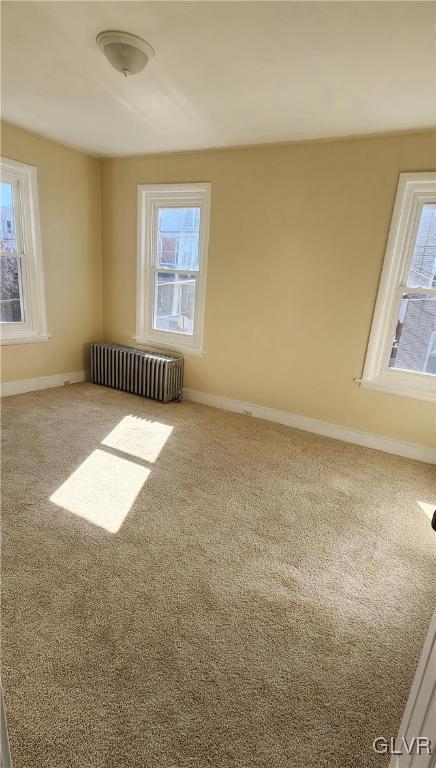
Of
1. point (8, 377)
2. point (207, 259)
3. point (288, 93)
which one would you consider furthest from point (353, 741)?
point (8, 377)

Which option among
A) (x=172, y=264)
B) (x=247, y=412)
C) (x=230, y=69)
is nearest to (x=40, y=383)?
(x=172, y=264)

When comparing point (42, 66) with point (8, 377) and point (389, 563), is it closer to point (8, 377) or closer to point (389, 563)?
point (8, 377)

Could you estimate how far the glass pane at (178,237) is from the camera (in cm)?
386

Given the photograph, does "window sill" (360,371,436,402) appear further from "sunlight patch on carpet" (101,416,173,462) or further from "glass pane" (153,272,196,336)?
"glass pane" (153,272,196,336)

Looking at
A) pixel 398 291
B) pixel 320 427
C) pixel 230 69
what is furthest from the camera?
pixel 320 427

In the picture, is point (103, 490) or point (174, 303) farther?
point (174, 303)

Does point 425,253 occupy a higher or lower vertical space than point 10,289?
higher

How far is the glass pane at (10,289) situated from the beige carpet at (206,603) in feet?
5.03

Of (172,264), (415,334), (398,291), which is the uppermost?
(172,264)

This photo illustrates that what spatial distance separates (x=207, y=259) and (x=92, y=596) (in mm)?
3117

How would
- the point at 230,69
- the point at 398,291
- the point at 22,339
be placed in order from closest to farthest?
1. the point at 230,69
2. the point at 398,291
3. the point at 22,339

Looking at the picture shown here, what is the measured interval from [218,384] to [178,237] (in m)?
1.68

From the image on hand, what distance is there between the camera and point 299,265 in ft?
10.9

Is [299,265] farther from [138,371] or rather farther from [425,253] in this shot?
[138,371]
